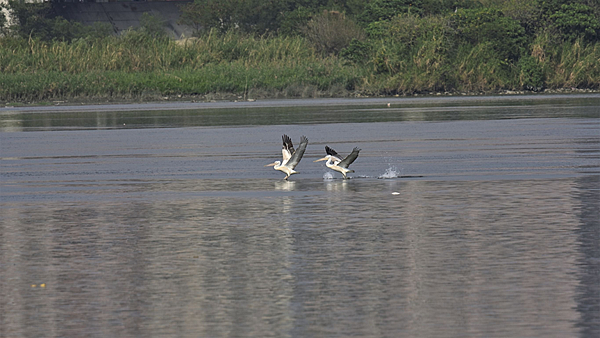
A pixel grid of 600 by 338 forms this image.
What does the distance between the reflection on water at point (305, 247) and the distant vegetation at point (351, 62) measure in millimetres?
31690

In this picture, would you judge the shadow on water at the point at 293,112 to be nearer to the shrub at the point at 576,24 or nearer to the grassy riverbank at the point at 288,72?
the grassy riverbank at the point at 288,72

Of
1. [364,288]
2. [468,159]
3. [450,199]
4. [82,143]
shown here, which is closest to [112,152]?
[82,143]

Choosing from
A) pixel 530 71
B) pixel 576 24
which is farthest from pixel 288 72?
pixel 576 24

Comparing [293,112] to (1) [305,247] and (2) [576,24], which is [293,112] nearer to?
(2) [576,24]

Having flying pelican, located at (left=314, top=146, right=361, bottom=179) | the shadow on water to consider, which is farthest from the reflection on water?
the shadow on water

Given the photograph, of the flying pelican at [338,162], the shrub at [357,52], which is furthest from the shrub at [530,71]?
the flying pelican at [338,162]

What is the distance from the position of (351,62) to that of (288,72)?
3513 mm

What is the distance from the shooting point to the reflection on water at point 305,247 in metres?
8.23

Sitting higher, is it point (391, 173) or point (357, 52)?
point (357, 52)

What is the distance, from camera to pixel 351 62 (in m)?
55.7

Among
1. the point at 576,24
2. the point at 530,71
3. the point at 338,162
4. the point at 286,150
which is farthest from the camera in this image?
the point at 576,24

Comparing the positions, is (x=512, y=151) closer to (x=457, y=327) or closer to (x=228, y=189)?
(x=228, y=189)

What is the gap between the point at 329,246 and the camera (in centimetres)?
1126

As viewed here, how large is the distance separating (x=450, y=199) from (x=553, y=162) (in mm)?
5552
